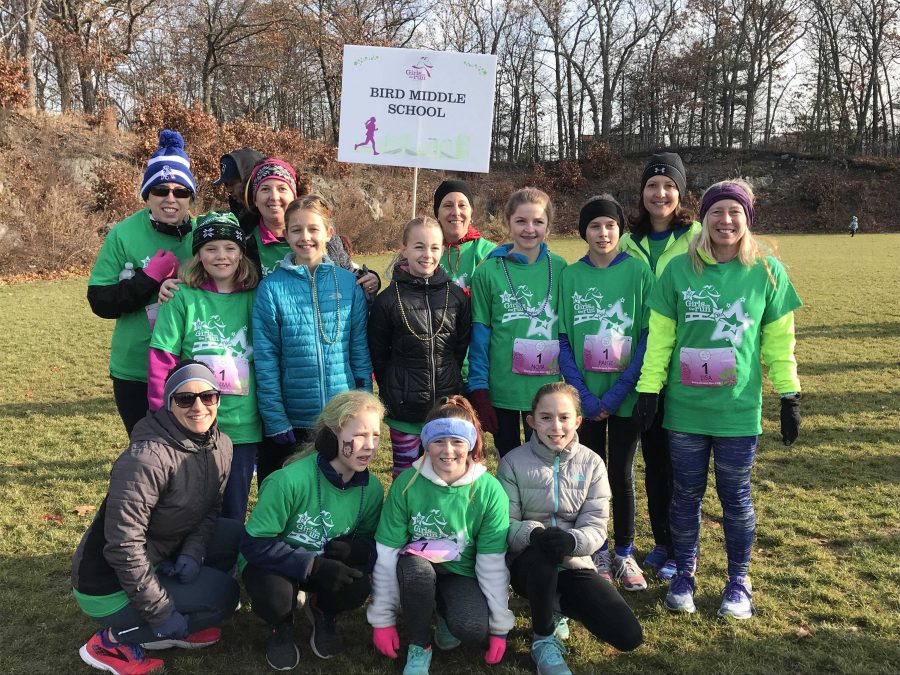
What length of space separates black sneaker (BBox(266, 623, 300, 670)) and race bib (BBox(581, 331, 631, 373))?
1925 millimetres

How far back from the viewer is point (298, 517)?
9.59 ft

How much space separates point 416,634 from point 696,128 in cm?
4967

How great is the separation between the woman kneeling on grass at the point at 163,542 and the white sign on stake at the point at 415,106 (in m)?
2.37

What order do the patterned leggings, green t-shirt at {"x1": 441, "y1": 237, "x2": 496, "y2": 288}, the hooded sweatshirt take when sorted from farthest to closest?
green t-shirt at {"x1": 441, "y1": 237, "x2": 496, "y2": 288}
the patterned leggings
the hooded sweatshirt

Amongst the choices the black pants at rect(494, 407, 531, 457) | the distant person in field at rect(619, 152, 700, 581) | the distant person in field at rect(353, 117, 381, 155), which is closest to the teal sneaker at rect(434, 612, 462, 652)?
the black pants at rect(494, 407, 531, 457)

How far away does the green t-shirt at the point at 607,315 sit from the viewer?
3432mm

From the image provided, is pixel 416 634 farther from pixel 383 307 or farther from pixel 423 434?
pixel 383 307

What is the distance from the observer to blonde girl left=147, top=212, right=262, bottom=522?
308 cm

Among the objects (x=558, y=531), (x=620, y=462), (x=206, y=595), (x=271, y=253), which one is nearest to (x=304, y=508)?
(x=206, y=595)

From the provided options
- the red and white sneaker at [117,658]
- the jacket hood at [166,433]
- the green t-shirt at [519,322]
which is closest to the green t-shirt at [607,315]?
the green t-shirt at [519,322]

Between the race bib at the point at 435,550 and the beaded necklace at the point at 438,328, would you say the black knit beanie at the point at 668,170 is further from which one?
the race bib at the point at 435,550

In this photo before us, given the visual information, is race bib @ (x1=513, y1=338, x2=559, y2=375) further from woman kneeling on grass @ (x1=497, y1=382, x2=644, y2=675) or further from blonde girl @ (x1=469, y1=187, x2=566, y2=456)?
woman kneeling on grass @ (x1=497, y1=382, x2=644, y2=675)

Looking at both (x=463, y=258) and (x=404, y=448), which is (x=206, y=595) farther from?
(x=463, y=258)

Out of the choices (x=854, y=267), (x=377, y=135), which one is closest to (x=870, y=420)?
(x=377, y=135)
